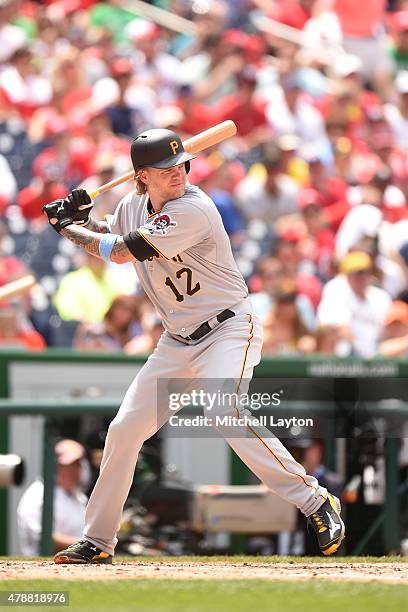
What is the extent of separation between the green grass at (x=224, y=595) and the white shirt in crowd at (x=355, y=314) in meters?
5.04

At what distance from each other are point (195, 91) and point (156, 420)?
24.6 ft

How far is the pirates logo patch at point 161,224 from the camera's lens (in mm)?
5543

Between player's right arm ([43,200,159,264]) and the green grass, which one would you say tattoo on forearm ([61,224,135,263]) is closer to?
player's right arm ([43,200,159,264])

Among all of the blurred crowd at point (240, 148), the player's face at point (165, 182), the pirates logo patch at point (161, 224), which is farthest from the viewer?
the blurred crowd at point (240, 148)

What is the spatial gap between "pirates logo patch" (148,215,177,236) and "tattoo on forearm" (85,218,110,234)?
0.46 m

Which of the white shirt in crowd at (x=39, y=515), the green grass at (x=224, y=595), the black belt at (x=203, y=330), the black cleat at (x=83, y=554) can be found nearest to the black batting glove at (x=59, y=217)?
the black belt at (x=203, y=330)

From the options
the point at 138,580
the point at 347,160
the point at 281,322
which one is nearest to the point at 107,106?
the point at 347,160

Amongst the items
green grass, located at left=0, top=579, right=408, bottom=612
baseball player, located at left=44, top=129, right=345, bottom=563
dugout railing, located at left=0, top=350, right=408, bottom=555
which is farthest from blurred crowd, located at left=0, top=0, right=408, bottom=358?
green grass, located at left=0, top=579, right=408, bottom=612

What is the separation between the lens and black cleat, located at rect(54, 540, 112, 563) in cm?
580

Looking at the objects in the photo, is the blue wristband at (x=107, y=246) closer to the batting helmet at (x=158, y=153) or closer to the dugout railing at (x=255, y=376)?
the batting helmet at (x=158, y=153)

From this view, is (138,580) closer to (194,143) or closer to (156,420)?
(156,420)

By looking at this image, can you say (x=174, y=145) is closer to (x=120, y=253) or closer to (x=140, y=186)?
(x=140, y=186)

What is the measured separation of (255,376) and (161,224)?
3168 millimetres

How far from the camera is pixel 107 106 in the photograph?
1196 cm
